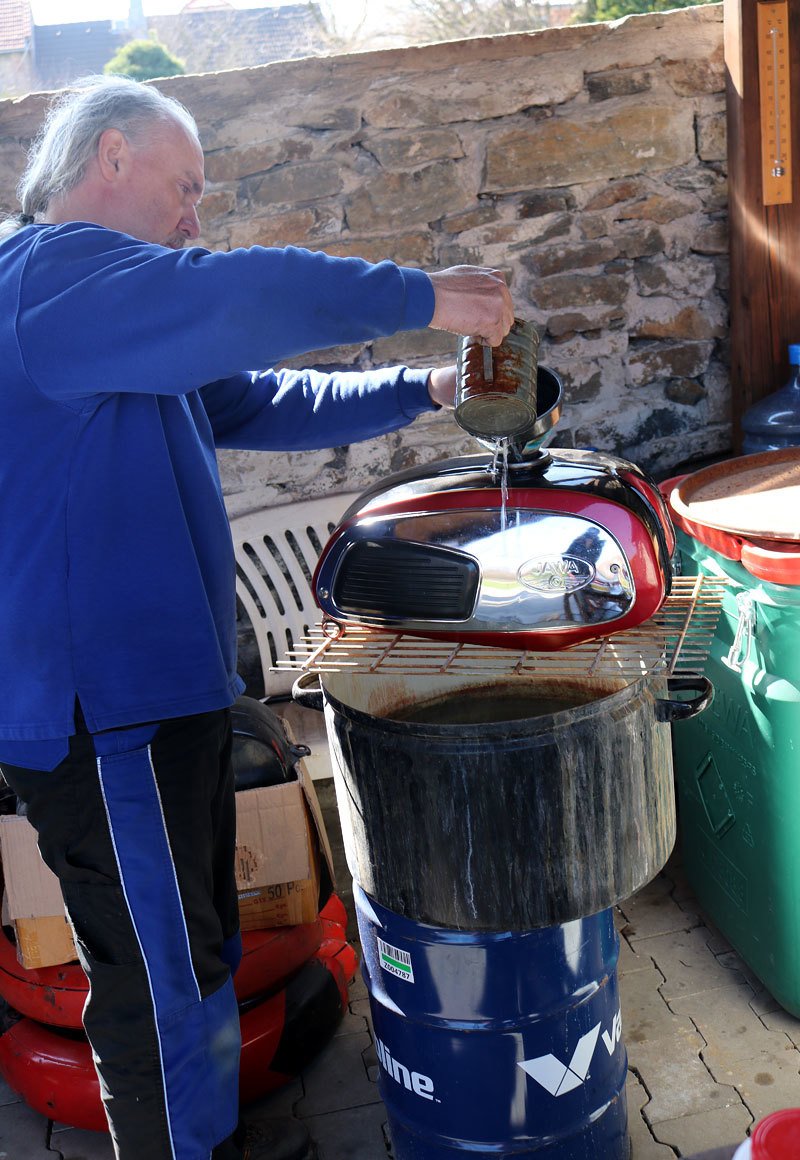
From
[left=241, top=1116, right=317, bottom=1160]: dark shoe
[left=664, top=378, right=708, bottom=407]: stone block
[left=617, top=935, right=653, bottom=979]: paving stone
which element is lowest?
[left=617, top=935, right=653, bottom=979]: paving stone

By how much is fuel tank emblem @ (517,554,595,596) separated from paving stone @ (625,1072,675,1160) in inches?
45.8

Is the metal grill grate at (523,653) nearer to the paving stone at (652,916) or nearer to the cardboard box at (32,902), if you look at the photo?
the cardboard box at (32,902)

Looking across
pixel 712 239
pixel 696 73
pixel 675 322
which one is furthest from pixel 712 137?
pixel 675 322

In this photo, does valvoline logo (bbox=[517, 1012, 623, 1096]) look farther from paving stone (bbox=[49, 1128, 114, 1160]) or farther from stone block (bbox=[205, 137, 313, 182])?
stone block (bbox=[205, 137, 313, 182])

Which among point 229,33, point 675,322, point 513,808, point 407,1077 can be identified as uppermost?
point 229,33

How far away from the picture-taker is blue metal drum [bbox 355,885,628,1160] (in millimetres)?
1739

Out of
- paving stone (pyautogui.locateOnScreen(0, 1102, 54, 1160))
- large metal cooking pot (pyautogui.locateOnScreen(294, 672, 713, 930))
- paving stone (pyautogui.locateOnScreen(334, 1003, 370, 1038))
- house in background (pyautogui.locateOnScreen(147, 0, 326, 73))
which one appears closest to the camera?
large metal cooking pot (pyautogui.locateOnScreen(294, 672, 713, 930))

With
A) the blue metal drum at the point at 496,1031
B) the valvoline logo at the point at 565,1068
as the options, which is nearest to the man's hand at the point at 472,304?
the blue metal drum at the point at 496,1031

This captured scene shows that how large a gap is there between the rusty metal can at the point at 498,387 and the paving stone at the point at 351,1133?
1480mm

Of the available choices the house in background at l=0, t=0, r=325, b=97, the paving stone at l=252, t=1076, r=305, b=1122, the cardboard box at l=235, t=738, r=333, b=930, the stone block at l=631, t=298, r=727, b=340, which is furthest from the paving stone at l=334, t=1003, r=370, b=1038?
the house in background at l=0, t=0, r=325, b=97

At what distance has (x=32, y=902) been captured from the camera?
7.55 ft

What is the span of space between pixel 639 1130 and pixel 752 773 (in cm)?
76

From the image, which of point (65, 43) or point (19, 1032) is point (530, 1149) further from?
point (65, 43)

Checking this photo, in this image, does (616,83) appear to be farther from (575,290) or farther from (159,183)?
(159,183)
